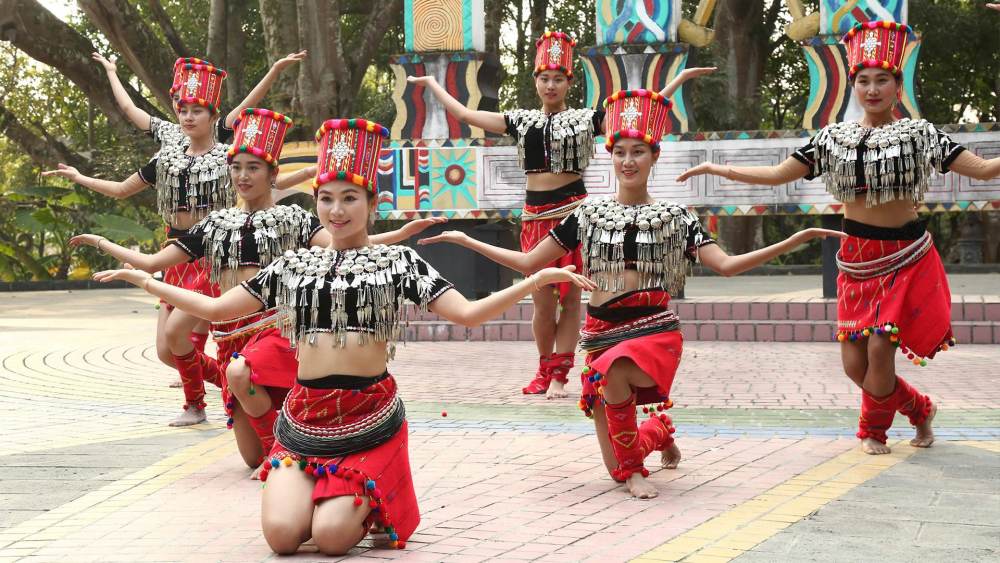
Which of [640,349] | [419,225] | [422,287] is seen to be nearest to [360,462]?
[422,287]

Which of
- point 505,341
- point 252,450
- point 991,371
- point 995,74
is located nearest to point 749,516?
point 252,450

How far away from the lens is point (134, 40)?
1825cm

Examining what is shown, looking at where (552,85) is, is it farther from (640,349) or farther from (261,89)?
(640,349)

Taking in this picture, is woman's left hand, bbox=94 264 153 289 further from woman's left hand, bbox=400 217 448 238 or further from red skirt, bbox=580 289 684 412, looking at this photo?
red skirt, bbox=580 289 684 412

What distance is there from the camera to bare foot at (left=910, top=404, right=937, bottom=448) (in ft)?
21.0

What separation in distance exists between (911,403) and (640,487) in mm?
1820

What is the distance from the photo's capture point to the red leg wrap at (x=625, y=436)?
5.38m

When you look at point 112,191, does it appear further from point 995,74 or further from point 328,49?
point 995,74

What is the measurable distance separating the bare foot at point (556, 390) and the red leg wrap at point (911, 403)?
106 inches

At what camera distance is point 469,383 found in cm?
937

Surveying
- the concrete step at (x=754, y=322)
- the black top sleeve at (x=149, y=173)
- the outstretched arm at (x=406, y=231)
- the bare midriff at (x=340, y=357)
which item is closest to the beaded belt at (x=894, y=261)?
the outstretched arm at (x=406, y=231)

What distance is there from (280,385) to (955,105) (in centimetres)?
2698

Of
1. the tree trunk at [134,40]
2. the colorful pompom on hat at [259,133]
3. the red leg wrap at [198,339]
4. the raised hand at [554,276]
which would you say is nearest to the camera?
the raised hand at [554,276]

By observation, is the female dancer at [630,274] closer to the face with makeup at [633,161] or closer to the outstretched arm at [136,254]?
the face with makeup at [633,161]
